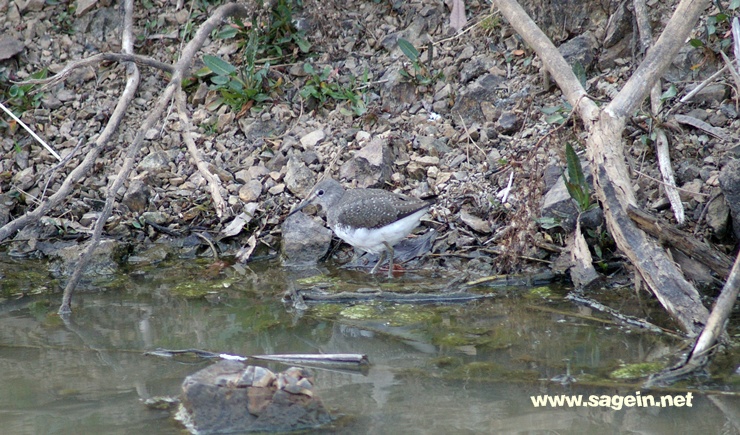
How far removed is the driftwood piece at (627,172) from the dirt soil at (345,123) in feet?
2.81

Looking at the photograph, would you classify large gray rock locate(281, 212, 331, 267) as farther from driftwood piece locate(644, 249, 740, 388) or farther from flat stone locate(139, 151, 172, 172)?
driftwood piece locate(644, 249, 740, 388)

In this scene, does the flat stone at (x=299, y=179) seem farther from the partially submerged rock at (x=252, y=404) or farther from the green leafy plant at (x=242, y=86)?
the partially submerged rock at (x=252, y=404)

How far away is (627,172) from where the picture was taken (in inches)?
217

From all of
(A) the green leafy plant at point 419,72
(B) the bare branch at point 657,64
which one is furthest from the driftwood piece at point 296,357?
(A) the green leafy plant at point 419,72

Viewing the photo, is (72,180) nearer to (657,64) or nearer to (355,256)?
(355,256)

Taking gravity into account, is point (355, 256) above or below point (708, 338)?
below

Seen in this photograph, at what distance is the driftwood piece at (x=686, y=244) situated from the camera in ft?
16.3

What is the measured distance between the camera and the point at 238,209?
25.4 ft

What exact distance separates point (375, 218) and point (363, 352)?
71.6 inches

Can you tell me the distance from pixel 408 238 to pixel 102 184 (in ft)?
11.1

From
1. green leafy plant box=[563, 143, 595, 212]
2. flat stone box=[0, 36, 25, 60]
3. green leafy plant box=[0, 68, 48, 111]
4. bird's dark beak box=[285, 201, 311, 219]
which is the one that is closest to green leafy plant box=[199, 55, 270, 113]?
bird's dark beak box=[285, 201, 311, 219]

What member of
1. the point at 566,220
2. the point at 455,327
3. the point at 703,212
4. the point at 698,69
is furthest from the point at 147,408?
the point at 698,69

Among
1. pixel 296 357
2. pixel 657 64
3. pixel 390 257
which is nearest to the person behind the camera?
pixel 296 357

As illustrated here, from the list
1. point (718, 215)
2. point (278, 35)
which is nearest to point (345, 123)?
point (278, 35)
